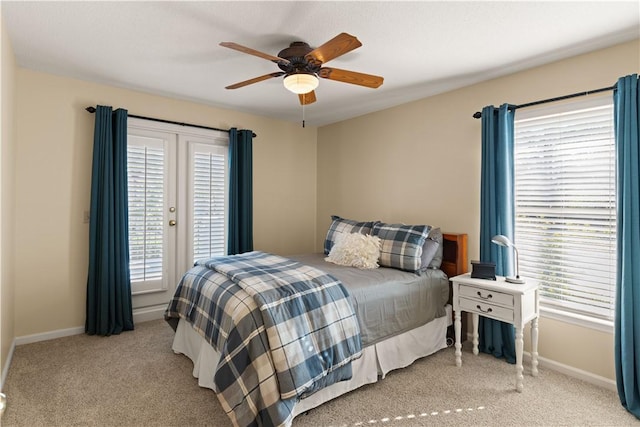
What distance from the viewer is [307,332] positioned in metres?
2.01

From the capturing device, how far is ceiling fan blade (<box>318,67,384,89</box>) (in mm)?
2346

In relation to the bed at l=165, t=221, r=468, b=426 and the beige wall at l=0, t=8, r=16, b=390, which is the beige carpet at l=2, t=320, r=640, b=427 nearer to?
the bed at l=165, t=221, r=468, b=426

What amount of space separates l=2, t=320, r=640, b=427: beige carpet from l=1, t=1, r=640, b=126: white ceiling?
2464 mm

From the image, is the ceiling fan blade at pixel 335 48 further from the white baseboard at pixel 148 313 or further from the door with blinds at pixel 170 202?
the white baseboard at pixel 148 313

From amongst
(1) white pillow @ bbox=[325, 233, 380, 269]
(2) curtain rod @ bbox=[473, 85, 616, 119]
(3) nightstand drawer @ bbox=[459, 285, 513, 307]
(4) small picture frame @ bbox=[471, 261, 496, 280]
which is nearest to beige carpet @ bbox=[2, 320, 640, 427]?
(3) nightstand drawer @ bbox=[459, 285, 513, 307]

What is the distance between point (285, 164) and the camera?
15.5 feet

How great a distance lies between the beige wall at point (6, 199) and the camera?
7.56ft

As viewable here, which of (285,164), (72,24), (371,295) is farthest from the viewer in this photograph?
(285,164)

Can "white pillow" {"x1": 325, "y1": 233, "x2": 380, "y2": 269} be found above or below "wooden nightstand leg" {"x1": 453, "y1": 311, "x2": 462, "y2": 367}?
above

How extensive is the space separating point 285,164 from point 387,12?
2861mm

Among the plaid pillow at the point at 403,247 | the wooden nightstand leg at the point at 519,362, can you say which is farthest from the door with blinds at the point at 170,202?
the wooden nightstand leg at the point at 519,362

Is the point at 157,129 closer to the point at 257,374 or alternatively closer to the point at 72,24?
the point at 72,24

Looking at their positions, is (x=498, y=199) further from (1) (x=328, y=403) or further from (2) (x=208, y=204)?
(2) (x=208, y=204)

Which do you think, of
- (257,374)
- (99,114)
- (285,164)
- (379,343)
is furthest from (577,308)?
(99,114)
